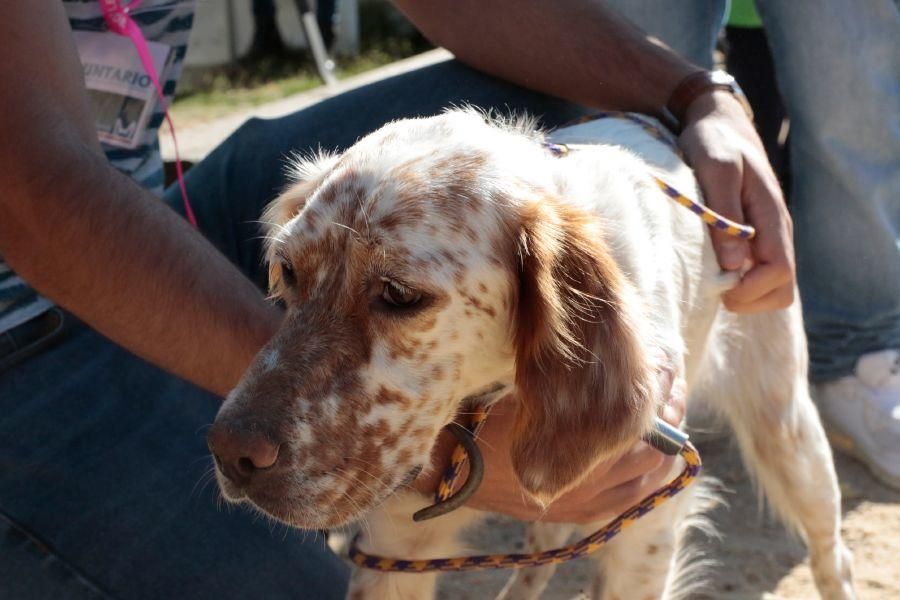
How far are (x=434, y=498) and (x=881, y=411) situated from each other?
6.36ft

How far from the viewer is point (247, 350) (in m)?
1.93

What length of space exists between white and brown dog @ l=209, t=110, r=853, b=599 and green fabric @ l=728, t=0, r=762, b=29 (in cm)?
241

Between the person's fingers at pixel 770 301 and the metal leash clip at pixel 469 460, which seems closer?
the metal leash clip at pixel 469 460

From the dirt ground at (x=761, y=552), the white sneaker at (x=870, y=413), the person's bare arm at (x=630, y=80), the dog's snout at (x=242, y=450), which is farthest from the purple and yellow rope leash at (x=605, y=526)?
the white sneaker at (x=870, y=413)

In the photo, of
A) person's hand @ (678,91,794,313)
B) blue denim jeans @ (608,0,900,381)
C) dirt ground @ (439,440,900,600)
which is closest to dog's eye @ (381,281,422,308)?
person's hand @ (678,91,794,313)

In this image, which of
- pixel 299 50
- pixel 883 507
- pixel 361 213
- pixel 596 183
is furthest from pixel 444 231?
pixel 299 50

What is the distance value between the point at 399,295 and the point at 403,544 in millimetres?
671

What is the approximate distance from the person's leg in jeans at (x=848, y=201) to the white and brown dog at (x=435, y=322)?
4.81ft

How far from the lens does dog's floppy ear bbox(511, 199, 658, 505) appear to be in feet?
5.58

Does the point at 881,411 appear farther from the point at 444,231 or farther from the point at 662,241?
the point at 444,231

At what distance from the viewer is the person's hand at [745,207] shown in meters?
2.19

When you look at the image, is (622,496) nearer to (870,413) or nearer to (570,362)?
(570,362)

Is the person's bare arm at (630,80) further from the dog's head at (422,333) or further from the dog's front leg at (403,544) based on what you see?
the dog's front leg at (403,544)

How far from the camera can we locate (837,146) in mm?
3246
